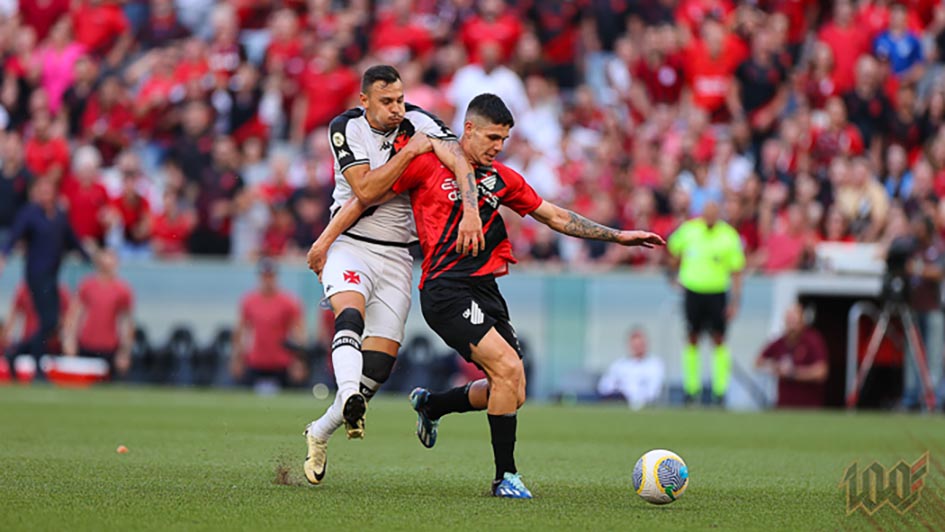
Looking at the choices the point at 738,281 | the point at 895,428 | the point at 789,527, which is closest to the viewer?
the point at 789,527

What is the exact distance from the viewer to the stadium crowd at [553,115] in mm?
20109

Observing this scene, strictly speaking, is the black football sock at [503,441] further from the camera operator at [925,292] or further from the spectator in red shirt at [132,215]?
the spectator in red shirt at [132,215]

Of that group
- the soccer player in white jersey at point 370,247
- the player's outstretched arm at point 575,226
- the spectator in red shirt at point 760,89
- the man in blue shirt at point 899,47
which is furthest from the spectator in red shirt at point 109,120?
the player's outstretched arm at point 575,226

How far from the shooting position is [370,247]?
8.65 m

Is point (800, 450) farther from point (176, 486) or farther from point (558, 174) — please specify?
point (558, 174)

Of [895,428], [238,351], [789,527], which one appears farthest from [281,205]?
[789,527]

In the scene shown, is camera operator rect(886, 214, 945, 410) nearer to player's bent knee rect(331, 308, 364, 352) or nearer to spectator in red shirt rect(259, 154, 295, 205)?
spectator in red shirt rect(259, 154, 295, 205)

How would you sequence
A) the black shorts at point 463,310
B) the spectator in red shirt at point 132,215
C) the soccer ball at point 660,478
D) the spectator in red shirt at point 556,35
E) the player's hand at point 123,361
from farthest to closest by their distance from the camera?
the spectator in red shirt at point 556,35 → the spectator in red shirt at point 132,215 → the player's hand at point 123,361 → the black shorts at point 463,310 → the soccer ball at point 660,478

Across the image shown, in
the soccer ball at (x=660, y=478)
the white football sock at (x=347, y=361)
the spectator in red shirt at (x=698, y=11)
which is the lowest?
the soccer ball at (x=660, y=478)

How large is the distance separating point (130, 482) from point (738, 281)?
38.9ft

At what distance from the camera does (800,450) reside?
1188 cm

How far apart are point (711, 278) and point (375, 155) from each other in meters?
10.6

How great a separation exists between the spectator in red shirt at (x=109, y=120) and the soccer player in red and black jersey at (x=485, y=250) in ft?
50.3

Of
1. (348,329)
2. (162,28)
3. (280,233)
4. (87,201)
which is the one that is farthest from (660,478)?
(162,28)
